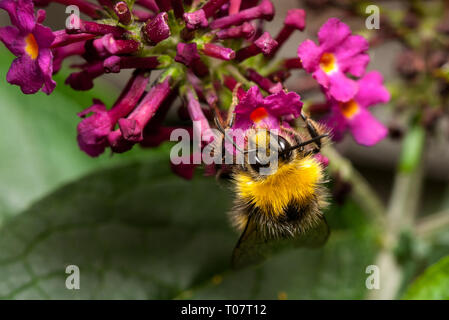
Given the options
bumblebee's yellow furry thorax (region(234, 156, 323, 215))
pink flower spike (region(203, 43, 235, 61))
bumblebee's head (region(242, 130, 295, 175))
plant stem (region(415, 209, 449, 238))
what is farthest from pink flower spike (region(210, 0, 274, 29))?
plant stem (region(415, 209, 449, 238))

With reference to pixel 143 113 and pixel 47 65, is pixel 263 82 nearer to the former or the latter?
pixel 143 113

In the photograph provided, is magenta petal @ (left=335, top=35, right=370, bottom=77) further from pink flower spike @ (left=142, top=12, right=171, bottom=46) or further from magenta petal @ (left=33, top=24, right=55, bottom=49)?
magenta petal @ (left=33, top=24, right=55, bottom=49)

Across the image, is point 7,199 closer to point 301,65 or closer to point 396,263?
point 301,65

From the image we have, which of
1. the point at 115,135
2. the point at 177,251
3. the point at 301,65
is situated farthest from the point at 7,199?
the point at 301,65

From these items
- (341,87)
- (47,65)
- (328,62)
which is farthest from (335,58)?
(47,65)

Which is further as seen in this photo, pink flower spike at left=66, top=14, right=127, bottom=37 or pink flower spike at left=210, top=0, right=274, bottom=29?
pink flower spike at left=210, top=0, right=274, bottom=29

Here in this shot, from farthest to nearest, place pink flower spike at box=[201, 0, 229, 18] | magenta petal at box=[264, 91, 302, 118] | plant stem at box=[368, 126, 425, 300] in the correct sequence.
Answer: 1. plant stem at box=[368, 126, 425, 300]
2. pink flower spike at box=[201, 0, 229, 18]
3. magenta petal at box=[264, 91, 302, 118]

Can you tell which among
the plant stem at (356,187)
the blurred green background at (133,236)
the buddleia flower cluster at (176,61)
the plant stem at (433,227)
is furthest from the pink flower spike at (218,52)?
the plant stem at (433,227)
